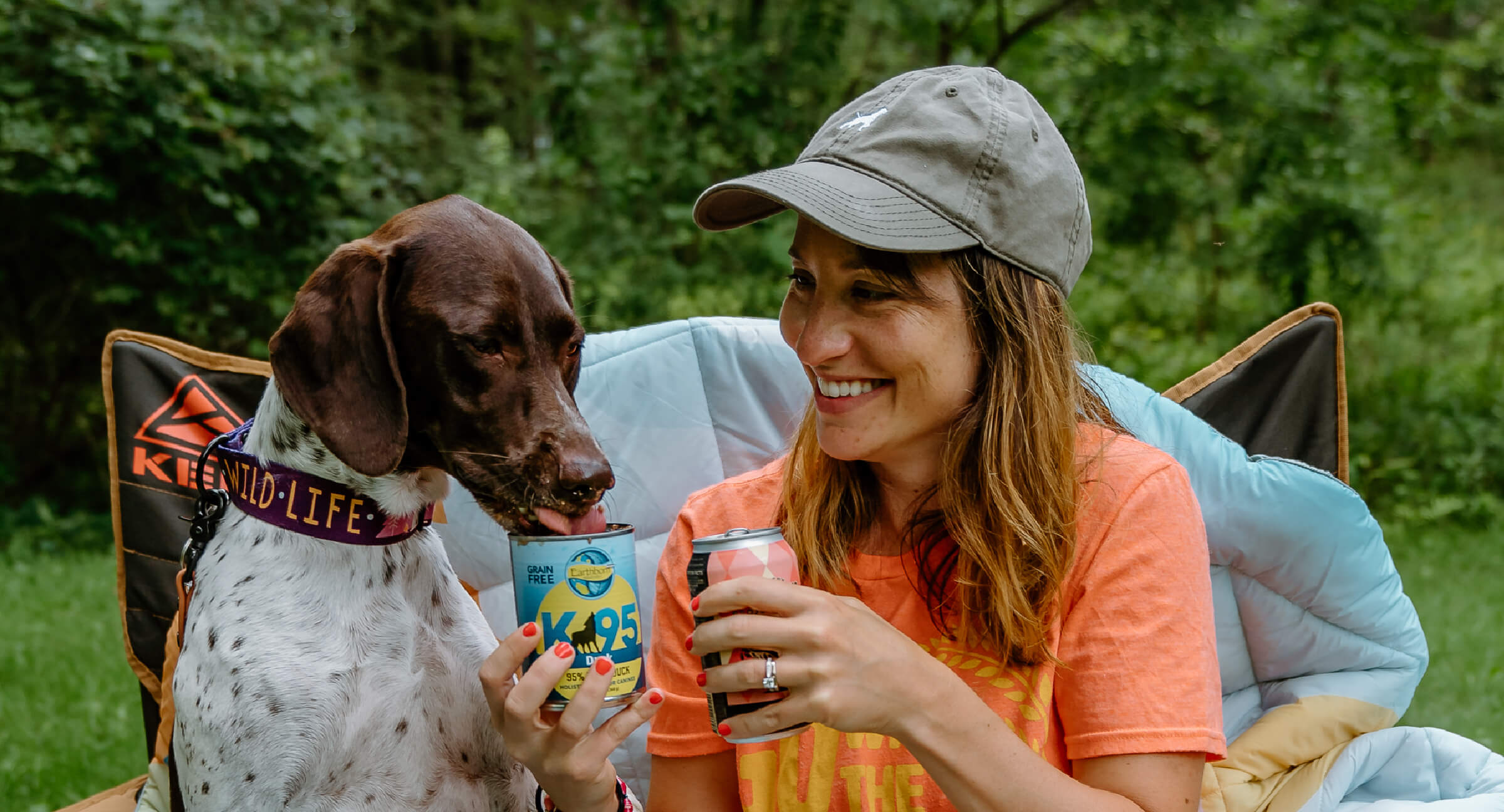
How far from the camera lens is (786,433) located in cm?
254

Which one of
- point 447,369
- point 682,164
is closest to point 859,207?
point 447,369

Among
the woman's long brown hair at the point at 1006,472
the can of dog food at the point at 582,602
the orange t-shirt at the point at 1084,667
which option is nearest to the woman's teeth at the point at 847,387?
the woman's long brown hair at the point at 1006,472

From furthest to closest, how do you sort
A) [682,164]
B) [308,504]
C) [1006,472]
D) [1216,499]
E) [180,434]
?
[682,164], [180,434], [1216,499], [308,504], [1006,472]

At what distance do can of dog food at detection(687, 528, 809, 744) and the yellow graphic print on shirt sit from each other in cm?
33

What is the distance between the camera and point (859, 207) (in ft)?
5.03

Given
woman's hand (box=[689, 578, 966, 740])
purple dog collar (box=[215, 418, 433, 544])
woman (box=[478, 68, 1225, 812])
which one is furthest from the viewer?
purple dog collar (box=[215, 418, 433, 544])

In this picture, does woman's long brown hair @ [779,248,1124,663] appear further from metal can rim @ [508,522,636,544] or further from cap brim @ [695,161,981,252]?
metal can rim @ [508,522,636,544]

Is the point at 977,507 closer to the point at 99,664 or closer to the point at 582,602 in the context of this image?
the point at 582,602

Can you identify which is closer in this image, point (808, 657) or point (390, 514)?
point (808, 657)

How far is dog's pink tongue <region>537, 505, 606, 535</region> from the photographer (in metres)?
1.65

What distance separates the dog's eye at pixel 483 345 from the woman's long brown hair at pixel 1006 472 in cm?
58

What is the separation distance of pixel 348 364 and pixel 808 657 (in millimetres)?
882

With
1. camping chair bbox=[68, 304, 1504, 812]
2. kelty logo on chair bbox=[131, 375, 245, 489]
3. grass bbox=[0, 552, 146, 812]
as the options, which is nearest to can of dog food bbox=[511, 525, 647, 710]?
camping chair bbox=[68, 304, 1504, 812]

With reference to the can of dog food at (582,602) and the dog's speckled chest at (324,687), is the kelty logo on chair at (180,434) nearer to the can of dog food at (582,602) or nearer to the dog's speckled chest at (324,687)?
the dog's speckled chest at (324,687)
